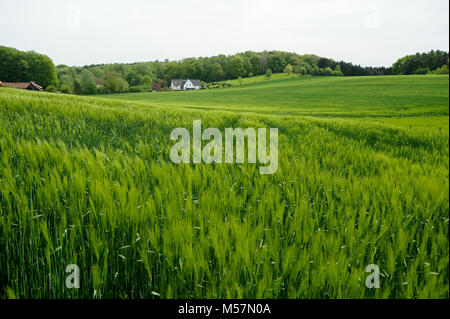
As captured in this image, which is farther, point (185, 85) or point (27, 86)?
point (185, 85)

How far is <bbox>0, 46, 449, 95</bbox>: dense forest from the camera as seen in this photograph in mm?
65500

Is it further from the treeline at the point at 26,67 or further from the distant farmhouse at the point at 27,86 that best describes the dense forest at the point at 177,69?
the distant farmhouse at the point at 27,86

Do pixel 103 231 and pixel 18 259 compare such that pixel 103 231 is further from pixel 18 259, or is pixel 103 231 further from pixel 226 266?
pixel 226 266


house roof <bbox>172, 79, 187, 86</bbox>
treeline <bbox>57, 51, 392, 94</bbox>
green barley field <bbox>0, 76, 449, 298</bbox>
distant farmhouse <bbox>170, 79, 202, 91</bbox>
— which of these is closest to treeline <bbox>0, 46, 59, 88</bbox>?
treeline <bbox>57, 51, 392, 94</bbox>

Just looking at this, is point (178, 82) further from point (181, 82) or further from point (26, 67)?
point (26, 67)

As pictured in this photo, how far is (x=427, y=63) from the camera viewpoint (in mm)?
67938

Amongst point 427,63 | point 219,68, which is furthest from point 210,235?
point 219,68

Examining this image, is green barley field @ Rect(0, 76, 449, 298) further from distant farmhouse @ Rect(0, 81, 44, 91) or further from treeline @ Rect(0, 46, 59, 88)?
treeline @ Rect(0, 46, 59, 88)

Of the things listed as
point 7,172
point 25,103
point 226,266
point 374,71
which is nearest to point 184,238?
point 226,266

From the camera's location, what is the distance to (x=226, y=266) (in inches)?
45.6

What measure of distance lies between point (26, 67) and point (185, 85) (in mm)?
60140

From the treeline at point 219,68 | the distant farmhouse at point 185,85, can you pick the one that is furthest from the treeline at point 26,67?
the distant farmhouse at point 185,85

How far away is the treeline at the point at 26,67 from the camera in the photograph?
208ft
